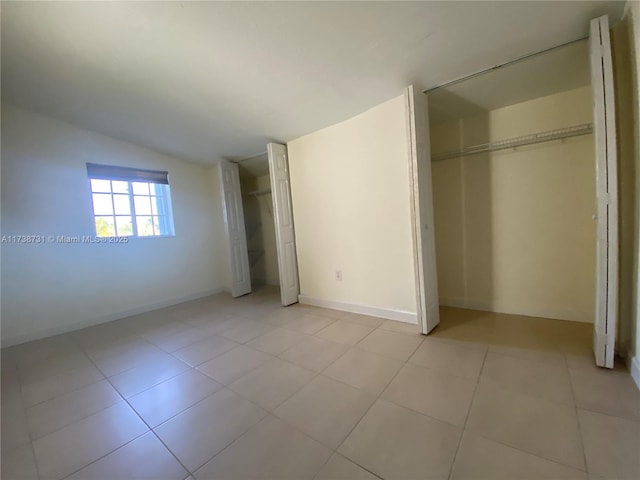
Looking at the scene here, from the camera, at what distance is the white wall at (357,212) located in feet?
8.30

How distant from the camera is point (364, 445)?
121 cm

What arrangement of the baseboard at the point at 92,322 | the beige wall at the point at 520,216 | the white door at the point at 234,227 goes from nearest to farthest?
the beige wall at the point at 520,216 < the baseboard at the point at 92,322 < the white door at the point at 234,227

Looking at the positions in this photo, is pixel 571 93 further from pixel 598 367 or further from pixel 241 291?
pixel 241 291

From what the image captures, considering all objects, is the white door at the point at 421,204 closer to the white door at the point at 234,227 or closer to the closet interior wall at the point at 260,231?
the white door at the point at 234,227

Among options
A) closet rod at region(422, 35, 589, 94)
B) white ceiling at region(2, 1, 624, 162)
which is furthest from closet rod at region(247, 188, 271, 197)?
closet rod at region(422, 35, 589, 94)

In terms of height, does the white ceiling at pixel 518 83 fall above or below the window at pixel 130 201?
above

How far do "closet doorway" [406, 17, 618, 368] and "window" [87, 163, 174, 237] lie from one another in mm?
3900

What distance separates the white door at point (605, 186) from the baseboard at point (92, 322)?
4884 millimetres

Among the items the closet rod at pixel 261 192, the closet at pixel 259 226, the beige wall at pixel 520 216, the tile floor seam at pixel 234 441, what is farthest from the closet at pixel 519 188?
the closet at pixel 259 226

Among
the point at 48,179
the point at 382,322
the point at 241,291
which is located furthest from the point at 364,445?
the point at 48,179

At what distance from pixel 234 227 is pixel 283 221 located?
1.28 metres

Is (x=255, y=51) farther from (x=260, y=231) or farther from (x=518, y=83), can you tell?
(x=260, y=231)

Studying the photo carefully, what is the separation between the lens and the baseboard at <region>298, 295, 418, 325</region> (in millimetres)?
2613

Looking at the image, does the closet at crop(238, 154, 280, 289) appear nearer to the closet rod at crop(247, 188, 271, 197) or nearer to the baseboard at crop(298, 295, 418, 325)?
the closet rod at crop(247, 188, 271, 197)
